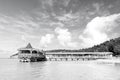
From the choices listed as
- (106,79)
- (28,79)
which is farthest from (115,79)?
(28,79)

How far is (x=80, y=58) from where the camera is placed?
310 ft

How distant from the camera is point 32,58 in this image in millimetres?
71250

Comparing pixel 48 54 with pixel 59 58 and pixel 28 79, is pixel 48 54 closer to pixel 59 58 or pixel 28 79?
pixel 59 58

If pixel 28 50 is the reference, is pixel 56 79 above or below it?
below

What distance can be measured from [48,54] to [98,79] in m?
77.2

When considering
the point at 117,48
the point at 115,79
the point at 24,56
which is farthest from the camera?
the point at 117,48

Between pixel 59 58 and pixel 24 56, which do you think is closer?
pixel 24 56

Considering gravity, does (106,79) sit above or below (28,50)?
below

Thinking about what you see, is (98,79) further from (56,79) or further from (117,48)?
(117,48)

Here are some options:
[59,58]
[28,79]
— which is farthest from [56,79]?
[59,58]

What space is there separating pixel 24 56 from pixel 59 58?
29492 mm

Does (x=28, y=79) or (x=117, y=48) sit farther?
(x=117, y=48)

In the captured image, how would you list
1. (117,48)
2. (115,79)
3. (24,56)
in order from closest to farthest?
(115,79)
(24,56)
(117,48)

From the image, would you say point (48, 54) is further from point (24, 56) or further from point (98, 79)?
point (98, 79)
